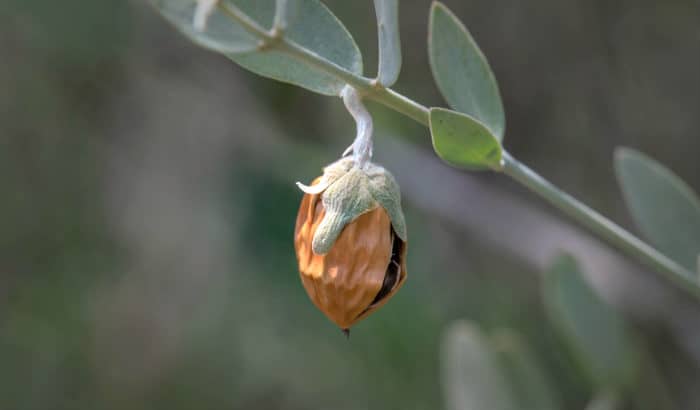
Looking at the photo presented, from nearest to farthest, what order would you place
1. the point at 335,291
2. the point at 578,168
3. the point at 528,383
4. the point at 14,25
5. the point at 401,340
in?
the point at 335,291, the point at 528,383, the point at 401,340, the point at 578,168, the point at 14,25

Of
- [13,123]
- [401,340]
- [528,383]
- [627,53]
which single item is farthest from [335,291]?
[13,123]

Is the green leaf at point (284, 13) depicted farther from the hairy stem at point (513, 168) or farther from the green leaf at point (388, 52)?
the green leaf at point (388, 52)

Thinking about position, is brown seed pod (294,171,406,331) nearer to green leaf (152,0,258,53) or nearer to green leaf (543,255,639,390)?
green leaf (152,0,258,53)

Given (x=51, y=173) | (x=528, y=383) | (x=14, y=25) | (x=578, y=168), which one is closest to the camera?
(x=528, y=383)

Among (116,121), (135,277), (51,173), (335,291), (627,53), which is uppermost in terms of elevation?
(335,291)

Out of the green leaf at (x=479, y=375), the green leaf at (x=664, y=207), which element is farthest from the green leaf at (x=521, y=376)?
the green leaf at (x=664, y=207)

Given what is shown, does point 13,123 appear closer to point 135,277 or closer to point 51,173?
point 51,173

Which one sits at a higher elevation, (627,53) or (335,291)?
(335,291)
